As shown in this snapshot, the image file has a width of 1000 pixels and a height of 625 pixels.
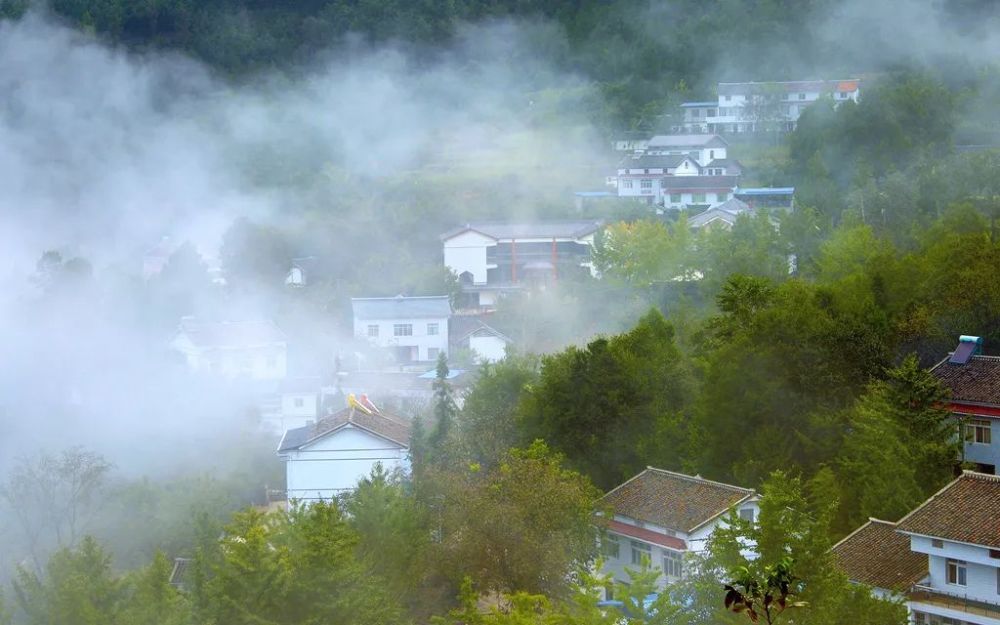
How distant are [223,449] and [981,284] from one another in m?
6.63

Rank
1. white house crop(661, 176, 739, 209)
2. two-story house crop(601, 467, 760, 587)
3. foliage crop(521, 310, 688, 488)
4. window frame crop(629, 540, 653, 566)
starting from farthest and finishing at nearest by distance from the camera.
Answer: white house crop(661, 176, 739, 209) < foliage crop(521, 310, 688, 488) < window frame crop(629, 540, 653, 566) < two-story house crop(601, 467, 760, 587)

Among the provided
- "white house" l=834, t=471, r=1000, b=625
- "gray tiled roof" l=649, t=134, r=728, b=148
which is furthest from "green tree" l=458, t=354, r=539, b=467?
"gray tiled roof" l=649, t=134, r=728, b=148

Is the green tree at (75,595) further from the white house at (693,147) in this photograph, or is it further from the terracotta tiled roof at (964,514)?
the white house at (693,147)

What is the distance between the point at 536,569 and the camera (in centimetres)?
775

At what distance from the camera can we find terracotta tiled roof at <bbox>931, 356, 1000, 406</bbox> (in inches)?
351

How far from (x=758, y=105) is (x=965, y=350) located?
1438 cm

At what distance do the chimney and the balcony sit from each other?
108 inches

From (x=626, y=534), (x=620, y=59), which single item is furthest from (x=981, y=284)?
(x=620, y=59)

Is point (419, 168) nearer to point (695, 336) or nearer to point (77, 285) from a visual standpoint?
point (77, 285)

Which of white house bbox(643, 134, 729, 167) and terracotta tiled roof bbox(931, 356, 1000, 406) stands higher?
white house bbox(643, 134, 729, 167)

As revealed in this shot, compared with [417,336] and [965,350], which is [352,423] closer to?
[965,350]

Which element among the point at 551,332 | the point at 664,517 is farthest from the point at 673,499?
the point at 551,332

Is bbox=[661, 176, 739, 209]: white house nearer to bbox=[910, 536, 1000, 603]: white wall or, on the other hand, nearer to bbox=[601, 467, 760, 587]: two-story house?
bbox=[601, 467, 760, 587]: two-story house

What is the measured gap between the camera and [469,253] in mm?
18578
